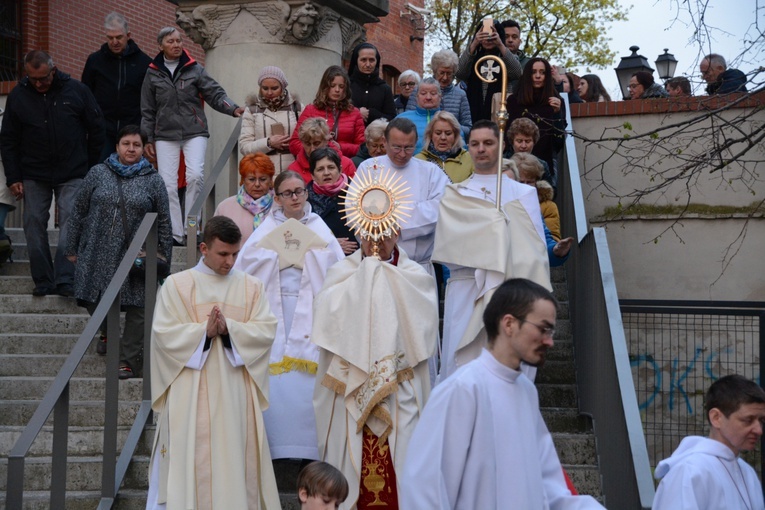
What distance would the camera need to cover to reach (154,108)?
11.0 metres

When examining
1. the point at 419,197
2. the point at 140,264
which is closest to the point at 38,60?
the point at 140,264

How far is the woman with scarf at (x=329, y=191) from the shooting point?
8578mm

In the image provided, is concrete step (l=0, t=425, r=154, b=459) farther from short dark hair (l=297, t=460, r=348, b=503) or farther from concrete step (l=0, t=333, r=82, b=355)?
short dark hair (l=297, t=460, r=348, b=503)

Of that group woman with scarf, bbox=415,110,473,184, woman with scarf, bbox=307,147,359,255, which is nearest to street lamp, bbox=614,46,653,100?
woman with scarf, bbox=415,110,473,184

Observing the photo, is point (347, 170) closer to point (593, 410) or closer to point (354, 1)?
point (593, 410)

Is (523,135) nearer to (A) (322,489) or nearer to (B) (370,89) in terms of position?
(B) (370,89)

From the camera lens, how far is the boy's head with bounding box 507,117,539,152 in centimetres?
970

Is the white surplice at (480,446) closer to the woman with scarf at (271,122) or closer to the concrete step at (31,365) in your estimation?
the concrete step at (31,365)

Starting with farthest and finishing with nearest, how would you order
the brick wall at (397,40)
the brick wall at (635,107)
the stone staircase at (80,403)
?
1. the brick wall at (397,40)
2. the brick wall at (635,107)
3. the stone staircase at (80,403)

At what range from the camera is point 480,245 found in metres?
7.55

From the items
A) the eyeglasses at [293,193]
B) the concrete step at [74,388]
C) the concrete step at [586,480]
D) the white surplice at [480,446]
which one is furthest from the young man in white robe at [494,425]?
the concrete step at [74,388]

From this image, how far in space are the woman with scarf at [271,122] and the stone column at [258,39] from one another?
62.1 inches

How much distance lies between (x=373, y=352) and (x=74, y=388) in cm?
268

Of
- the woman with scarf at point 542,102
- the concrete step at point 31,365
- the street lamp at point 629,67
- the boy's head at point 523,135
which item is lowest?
the concrete step at point 31,365
